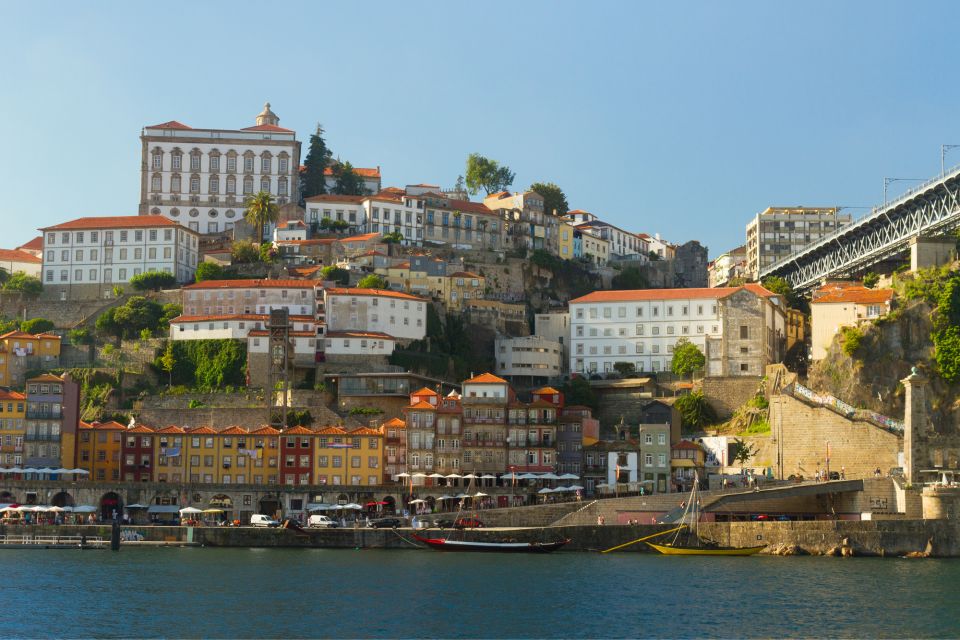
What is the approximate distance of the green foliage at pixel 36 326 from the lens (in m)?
106

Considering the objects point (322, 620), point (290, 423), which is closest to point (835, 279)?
point (290, 423)

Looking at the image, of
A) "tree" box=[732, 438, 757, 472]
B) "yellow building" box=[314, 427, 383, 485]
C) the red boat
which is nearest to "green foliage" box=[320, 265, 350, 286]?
"yellow building" box=[314, 427, 383, 485]

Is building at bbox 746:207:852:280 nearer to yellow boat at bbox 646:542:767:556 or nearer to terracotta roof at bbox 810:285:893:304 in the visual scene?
terracotta roof at bbox 810:285:893:304

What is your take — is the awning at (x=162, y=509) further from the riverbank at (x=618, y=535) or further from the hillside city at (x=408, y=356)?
the riverbank at (x=618, y=535)

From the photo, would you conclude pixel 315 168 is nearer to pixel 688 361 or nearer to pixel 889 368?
pixel 688 361

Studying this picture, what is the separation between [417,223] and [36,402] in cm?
4884

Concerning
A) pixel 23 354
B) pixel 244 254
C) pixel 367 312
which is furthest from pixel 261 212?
pixel 23 354

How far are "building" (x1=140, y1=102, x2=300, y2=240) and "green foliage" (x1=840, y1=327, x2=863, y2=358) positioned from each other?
61606 mm

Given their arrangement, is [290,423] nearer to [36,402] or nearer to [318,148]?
[36,402]

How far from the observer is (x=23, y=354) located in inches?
3944

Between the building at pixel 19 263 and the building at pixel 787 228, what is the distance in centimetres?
7086

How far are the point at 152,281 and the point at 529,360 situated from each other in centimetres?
3239

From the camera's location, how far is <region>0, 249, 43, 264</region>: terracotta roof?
123125mm

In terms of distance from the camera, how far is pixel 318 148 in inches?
5497
